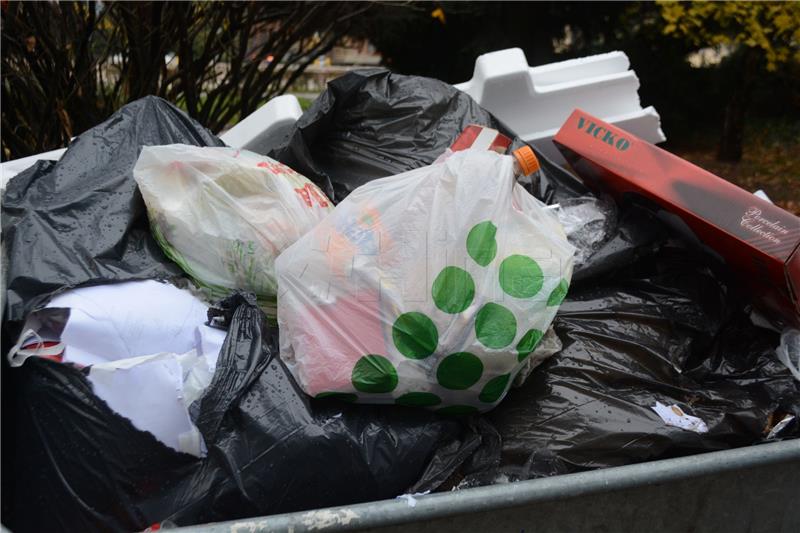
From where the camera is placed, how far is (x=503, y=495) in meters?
1.23

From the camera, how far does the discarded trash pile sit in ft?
4.77

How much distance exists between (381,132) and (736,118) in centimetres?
595

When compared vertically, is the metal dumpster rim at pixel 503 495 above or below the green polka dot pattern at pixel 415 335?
below

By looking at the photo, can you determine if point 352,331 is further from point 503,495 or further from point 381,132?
point 381,132

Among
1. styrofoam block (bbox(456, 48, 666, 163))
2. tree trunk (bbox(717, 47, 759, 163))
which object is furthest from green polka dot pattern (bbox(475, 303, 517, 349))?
tree trunk (bbox(717, 47, 759, 163))

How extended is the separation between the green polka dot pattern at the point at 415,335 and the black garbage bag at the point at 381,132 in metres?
0.82

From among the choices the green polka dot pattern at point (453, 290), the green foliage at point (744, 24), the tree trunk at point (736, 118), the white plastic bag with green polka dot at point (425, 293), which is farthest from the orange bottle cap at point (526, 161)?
the tree trunk at point (736, 118)

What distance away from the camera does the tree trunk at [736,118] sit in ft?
22.9

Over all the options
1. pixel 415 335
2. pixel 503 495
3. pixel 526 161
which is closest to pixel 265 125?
pixel 526 161

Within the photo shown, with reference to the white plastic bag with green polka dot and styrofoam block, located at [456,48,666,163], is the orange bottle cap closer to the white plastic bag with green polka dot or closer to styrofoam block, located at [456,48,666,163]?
the white plastic bag with green polka dot

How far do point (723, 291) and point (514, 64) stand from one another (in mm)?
1069

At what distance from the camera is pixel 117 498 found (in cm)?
146

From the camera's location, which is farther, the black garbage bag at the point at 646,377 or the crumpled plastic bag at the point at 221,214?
the crumpled plastic bag at the point at 221,214

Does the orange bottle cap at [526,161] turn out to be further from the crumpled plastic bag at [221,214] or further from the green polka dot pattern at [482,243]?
the crumpled plastic bag at [221,214]
